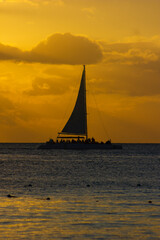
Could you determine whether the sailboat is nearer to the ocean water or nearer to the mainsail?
the mainsail

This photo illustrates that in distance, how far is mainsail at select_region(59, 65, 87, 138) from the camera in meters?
132

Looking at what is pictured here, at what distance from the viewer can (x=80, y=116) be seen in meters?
132

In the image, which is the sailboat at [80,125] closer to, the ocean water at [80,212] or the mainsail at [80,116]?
the mainsail at [80,116]

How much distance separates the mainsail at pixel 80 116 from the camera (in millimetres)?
132000

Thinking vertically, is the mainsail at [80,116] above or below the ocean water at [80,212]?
above

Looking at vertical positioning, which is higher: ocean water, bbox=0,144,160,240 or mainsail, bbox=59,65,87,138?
mainsail, bbox=59,65,87,138

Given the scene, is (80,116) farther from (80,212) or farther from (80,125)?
(80,212)

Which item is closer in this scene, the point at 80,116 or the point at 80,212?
the point at 80,212

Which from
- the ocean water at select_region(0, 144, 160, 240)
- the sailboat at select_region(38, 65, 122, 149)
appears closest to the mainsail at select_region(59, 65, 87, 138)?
the sailboat at select_region(38, 65, 122, 149)

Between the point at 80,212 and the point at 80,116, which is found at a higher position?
the point at 80,116

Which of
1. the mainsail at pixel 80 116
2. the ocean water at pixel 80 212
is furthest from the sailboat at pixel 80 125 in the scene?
the ocean water at pixel 80 212

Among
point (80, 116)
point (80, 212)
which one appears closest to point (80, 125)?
point (80, 116)

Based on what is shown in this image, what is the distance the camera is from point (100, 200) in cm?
3638

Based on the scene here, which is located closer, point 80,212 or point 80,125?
point 80,212
